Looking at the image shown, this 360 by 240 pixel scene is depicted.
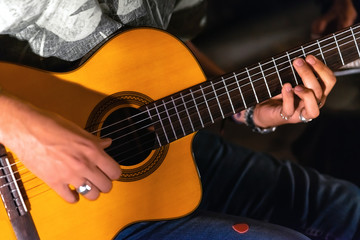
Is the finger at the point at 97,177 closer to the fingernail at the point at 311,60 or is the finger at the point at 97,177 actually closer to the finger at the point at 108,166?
the finger at the point at 108,166

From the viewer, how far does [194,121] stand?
0.91 m

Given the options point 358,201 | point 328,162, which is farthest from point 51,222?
point 328,162

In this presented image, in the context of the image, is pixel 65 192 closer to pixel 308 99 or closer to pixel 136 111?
pixel 136 111

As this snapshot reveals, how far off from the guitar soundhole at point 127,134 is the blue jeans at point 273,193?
0.88 ft

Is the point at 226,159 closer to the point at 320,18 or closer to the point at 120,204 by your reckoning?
the point at 120,204

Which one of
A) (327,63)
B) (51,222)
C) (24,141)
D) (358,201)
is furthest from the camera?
(358,201)

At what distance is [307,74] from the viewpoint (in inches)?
36.1

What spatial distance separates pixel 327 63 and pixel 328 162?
681 millimetres

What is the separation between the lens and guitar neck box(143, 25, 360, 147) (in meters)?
0.89

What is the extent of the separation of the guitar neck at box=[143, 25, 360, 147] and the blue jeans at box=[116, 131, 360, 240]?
0.90 feet

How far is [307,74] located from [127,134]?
43 cm

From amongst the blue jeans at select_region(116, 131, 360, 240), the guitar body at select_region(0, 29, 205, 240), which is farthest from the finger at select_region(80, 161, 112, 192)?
the blue jeans at select_region(116, 131, 360, 240)

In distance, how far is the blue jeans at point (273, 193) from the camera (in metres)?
1.13

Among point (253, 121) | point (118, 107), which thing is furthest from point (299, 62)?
point (118, 107)
